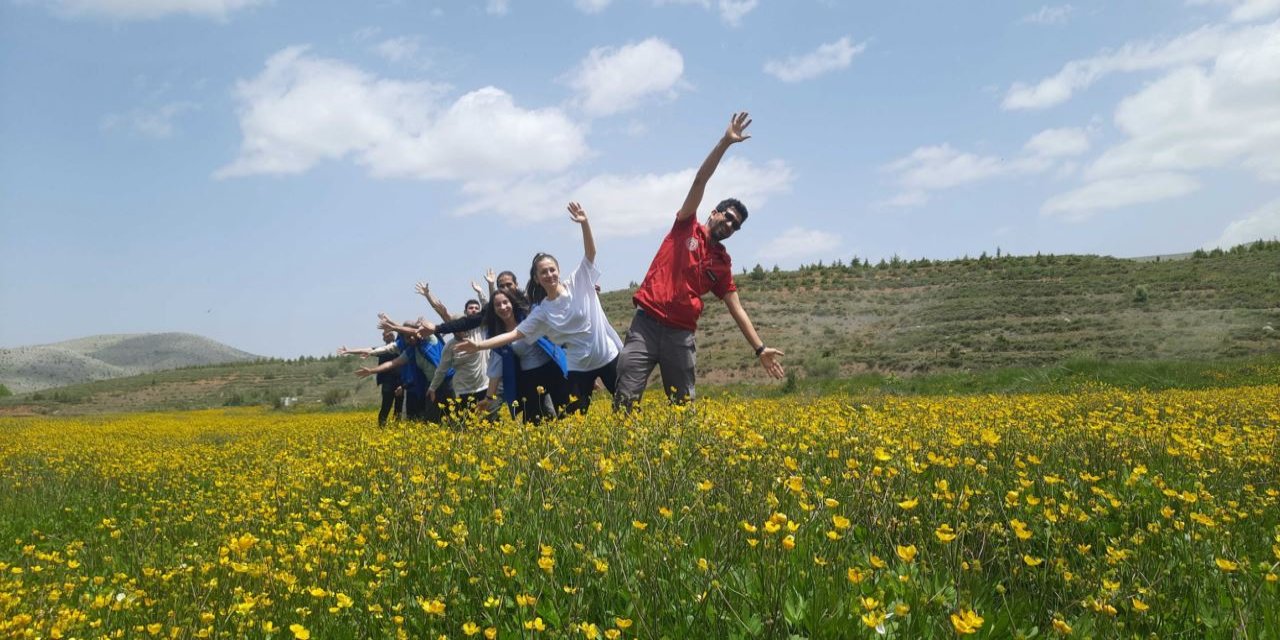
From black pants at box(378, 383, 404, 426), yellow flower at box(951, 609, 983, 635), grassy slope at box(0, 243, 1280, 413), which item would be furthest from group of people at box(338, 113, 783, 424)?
grassy slope at box(0, 243, 1280, 413)

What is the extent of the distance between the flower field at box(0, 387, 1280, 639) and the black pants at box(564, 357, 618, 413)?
1850 millimetres

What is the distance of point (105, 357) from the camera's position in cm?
12069

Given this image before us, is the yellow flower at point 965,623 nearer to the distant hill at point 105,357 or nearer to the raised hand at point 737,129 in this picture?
the raised hand at point 737,129

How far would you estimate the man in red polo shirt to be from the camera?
6.05m

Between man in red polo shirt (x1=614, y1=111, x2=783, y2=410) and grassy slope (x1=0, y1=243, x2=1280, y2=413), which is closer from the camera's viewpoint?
man in red polo shirt (x1=614, y1=111, x2=783, y2=410)

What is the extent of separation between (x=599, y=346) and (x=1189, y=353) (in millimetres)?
20549

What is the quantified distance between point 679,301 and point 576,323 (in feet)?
3.43

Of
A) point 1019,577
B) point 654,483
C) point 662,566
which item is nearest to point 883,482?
point 1019,577

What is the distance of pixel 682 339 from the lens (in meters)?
6.18

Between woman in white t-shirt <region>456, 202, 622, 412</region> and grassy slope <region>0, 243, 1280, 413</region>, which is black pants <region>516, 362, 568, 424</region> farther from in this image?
grassy slope <region>0, 243, 1280, 413</region>

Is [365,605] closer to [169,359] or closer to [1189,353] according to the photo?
[1189,353]

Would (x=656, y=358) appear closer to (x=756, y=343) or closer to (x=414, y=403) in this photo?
(x=756, y=343)

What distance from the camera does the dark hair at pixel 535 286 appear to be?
6.80 m

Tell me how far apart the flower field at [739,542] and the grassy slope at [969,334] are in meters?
12.1
